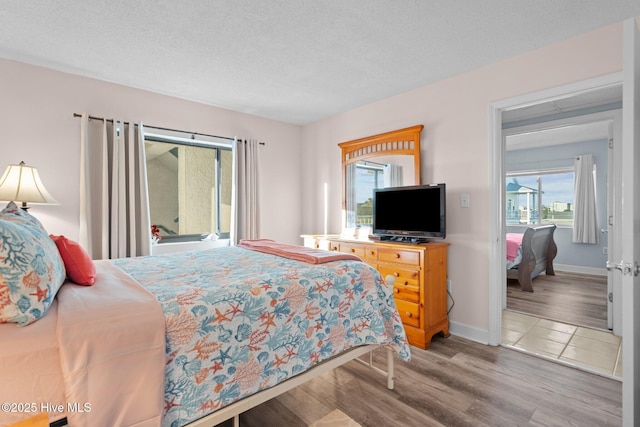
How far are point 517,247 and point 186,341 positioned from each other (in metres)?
4.96

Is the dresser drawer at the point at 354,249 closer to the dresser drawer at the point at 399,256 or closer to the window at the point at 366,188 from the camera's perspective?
the dresser drawer at the point at 399,256

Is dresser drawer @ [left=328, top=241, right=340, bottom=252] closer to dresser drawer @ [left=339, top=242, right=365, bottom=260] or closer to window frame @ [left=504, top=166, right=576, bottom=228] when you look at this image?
dresser drawer @ [left=339, top=242, right=365, bottom=260]

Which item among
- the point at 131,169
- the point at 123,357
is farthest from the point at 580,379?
the point at 131,169

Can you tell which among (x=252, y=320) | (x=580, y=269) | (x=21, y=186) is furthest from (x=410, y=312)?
(x=580, y=269)

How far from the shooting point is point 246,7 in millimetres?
1964

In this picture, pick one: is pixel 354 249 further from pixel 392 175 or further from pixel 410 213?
pixel 392 175

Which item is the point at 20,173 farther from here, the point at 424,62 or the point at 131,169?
the point at 424,62

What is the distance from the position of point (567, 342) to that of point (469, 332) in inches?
33.6

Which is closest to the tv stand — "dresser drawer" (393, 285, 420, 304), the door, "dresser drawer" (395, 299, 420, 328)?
"dresser drawer" (393, 285, 420, 304)

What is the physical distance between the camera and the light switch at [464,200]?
2965 millimetres

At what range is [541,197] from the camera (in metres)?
6.48

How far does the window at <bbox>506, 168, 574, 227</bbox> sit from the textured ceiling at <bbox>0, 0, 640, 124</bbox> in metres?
4.81

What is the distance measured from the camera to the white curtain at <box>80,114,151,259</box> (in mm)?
2895

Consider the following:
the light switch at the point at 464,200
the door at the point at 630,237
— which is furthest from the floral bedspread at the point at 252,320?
the light switch at the point at 464,200
